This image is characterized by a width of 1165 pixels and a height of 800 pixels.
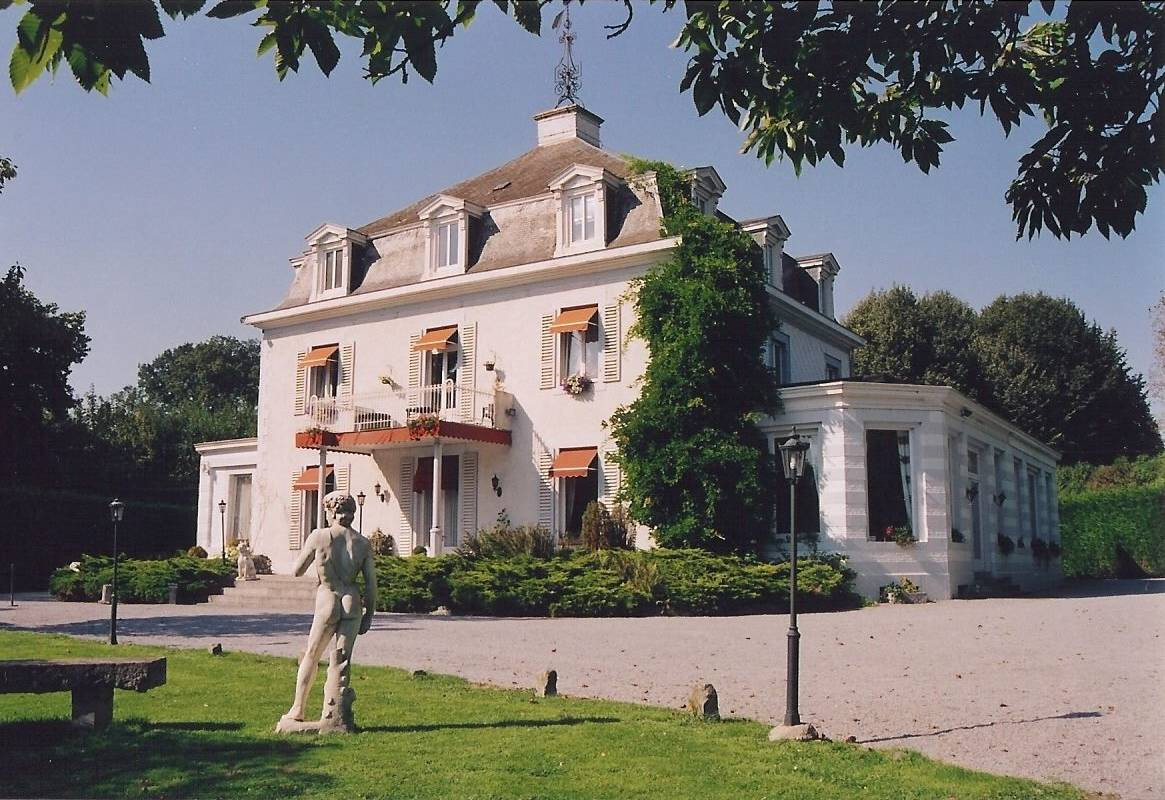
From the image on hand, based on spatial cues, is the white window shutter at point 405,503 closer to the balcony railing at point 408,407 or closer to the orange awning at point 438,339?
the balcony railing at point 408,407

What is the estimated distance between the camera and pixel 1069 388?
39.9 m

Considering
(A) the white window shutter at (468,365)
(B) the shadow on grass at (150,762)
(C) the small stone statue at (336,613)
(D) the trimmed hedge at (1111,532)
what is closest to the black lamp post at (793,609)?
(C) the small stone statue at (336,613)

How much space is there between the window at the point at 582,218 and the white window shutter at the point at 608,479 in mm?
5072

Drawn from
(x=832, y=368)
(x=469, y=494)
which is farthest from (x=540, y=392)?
(x=832, y=368)

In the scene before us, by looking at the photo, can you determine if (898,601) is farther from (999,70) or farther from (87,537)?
(87,537)

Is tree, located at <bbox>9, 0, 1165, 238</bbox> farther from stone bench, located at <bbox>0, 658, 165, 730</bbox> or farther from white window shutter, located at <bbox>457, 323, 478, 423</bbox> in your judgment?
white window shutter, located at <bbox>457, 323, 478, 423</bbox>

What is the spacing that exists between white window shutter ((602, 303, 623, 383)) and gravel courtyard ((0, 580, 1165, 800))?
7.16m

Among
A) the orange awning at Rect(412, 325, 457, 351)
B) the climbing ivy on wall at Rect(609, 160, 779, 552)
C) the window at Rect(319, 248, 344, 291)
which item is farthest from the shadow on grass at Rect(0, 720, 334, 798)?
the window at Rect(319, 248, 344, 291)

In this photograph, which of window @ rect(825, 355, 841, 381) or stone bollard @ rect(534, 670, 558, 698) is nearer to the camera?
stone bollard @ rect(534, 670, 558, 698)

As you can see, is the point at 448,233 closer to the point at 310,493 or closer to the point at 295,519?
the point at 310,493

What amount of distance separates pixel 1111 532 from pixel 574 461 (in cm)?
2028

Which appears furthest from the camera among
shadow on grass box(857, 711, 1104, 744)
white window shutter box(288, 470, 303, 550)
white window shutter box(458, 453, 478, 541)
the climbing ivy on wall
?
white window shutter box(288, 470, 303, 550)

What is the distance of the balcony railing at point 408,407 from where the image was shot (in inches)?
981

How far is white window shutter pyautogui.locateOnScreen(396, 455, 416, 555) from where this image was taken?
2595cm
